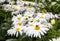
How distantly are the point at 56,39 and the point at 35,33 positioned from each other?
0.26 m

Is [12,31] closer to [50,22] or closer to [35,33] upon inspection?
[35,33]

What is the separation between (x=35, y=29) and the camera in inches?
69.2

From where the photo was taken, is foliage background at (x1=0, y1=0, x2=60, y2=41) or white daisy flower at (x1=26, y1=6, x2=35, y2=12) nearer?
foliage background at (x1=0, y1=0, x2=60, y2=41)

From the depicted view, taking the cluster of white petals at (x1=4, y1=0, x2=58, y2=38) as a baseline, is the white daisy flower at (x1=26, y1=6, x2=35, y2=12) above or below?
above

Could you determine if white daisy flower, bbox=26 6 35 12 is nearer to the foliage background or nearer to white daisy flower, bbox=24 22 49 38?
the foliage background

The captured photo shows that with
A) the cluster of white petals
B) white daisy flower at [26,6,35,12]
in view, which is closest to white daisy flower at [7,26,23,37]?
the cluster of white petals

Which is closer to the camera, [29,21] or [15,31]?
[15,31]

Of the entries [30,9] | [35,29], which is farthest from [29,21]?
[30,9]

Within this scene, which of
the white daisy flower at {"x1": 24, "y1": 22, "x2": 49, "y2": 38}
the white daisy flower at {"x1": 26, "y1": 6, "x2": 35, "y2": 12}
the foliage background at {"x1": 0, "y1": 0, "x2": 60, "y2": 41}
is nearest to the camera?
the white daisy flower at {"x1": 24, "y1": 22, "x2": 49, "y2": 38}

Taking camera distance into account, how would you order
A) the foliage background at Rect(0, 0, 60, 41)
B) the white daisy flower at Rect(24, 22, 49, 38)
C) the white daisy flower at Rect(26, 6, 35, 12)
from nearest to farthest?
the white daisy flower at Rect(24, 22, 49, 38)
the foliage background at Rect(0, 0, 60, 41)
the white daisy flower at Rect(26, 6, 35, 12)

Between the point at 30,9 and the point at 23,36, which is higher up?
the point at 30,9

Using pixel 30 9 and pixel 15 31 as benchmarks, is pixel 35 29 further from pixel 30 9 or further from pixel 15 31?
pixel 30 9

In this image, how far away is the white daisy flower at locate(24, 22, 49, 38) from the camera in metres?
1.70

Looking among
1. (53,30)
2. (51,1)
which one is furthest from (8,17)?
(51,1)
